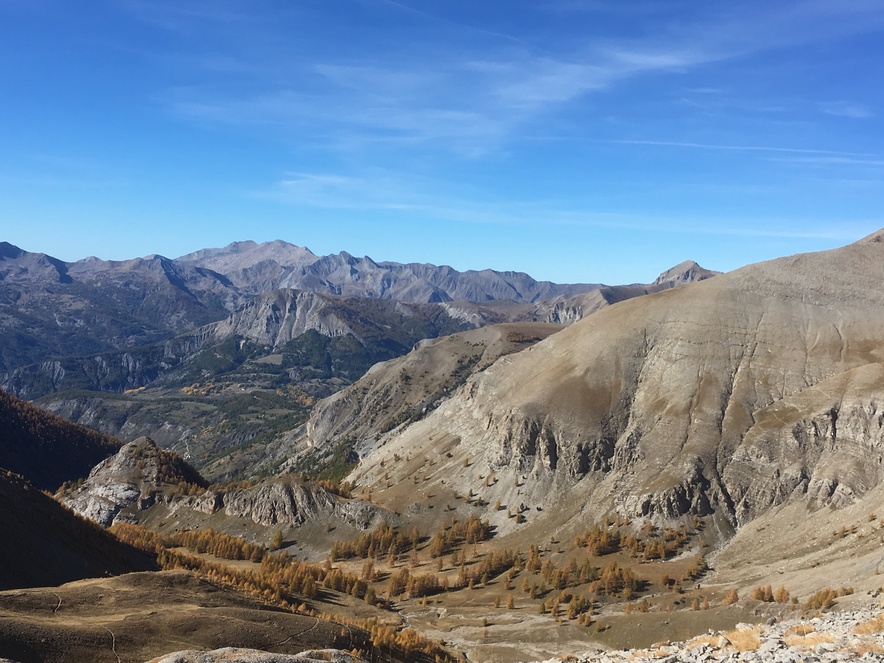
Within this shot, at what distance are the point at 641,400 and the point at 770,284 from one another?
171 feet

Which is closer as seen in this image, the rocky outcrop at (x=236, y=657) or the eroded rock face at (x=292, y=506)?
the rocky outcrop at (x=236, y=657)

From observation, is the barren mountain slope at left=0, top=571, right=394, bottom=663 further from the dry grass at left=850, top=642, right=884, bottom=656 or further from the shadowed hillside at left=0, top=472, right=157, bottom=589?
the dry grass at left=850, top=642, right=884, bottom=656

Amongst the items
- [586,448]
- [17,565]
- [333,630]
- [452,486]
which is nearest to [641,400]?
[586,448]

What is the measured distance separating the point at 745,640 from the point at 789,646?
3.63 meters

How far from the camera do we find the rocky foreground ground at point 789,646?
110ft

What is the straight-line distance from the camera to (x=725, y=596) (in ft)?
308

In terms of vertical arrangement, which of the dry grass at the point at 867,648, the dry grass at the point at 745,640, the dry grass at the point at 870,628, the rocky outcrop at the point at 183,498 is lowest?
the rocky outcrop at the point at 183,498

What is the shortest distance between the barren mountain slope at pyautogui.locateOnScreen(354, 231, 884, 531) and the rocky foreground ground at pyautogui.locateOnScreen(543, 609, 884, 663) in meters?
86.8

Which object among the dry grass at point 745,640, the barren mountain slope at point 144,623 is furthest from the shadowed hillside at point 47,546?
the dry grass at point 745,640

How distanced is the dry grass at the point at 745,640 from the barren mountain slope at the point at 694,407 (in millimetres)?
87855

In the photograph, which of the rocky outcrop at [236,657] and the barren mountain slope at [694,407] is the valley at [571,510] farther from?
the rocky outcrop at [236,657]

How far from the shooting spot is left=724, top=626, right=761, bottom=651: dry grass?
1496 inches

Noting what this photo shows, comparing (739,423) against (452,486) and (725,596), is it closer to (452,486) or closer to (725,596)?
(725,596)

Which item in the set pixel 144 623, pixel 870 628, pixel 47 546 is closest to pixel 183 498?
pixel 47 546
